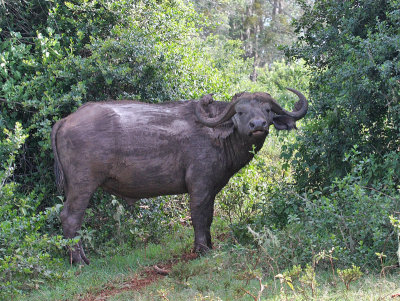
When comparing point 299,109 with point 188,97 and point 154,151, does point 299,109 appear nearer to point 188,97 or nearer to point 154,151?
point 154,151

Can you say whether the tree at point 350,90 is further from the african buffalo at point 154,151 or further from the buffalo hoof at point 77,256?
the buffalo hoof at point 77,256

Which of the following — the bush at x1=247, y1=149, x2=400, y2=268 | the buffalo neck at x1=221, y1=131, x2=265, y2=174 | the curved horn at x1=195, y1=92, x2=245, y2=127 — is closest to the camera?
the bush at x1=247, y1=149, x2=400, y2=268

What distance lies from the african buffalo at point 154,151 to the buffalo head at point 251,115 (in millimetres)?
13

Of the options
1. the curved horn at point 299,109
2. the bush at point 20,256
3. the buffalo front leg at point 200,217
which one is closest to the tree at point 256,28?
the curved horn at point 299,109

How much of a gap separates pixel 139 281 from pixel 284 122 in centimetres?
287

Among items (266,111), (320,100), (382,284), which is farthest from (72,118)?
(382,284)

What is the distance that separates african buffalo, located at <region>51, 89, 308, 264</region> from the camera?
23.0 ft

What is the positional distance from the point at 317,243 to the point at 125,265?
2.57 metres

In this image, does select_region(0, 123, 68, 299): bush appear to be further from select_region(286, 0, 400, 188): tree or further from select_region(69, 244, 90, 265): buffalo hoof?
select_region(286, 0, 400, 188): tree

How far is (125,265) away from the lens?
274 inches

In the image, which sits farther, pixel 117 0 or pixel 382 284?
pixel 117 0

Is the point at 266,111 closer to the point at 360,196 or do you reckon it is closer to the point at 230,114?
the point at 230,114

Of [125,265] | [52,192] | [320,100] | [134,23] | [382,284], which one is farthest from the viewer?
[134,23]

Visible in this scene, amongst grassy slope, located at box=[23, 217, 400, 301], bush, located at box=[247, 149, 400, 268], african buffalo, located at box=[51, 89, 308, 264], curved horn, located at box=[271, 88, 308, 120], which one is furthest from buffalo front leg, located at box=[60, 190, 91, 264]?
curved horn, located at box=[271, 88, 308, 120]
